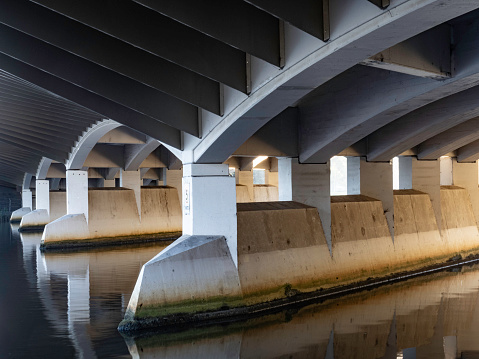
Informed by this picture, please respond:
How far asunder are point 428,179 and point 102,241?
46.4ft

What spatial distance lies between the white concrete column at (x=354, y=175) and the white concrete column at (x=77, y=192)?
13.0 metres

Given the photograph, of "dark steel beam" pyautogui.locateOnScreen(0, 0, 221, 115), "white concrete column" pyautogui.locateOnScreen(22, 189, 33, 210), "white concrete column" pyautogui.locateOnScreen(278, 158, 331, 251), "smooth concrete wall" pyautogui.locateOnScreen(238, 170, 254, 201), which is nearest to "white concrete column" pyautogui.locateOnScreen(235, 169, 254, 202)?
"smooth concrete wall" pyautogui.locateOnScreen(238, 170, 254, 201)

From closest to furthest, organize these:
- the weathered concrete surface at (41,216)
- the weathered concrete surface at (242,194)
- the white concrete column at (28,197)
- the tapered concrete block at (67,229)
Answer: the tapered concrete block at (67,229) → the weathered concrete surface at (242,194) → the weathered concrete surface at (41,216) → the white concrete column at (28,197)

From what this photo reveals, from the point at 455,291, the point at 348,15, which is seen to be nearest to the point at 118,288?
the point at 455,291

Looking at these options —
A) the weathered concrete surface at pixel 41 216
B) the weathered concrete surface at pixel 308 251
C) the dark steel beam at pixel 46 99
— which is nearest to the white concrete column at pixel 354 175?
the weathered concrete surface at pixel 308 251

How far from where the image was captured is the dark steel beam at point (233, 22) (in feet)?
30.3

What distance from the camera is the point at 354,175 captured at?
19391mm

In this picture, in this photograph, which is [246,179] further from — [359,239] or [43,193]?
[359,239]

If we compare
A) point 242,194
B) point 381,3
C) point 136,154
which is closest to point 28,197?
point 242,194

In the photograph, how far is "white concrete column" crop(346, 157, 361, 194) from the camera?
19.2 m

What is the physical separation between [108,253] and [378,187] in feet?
36.6

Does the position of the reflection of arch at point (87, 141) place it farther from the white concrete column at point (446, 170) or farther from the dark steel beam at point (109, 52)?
the white concrete column at point (446, 170)

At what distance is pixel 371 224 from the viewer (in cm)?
1836

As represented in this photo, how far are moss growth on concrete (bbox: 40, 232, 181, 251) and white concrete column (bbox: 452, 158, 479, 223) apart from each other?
43.4 feet
